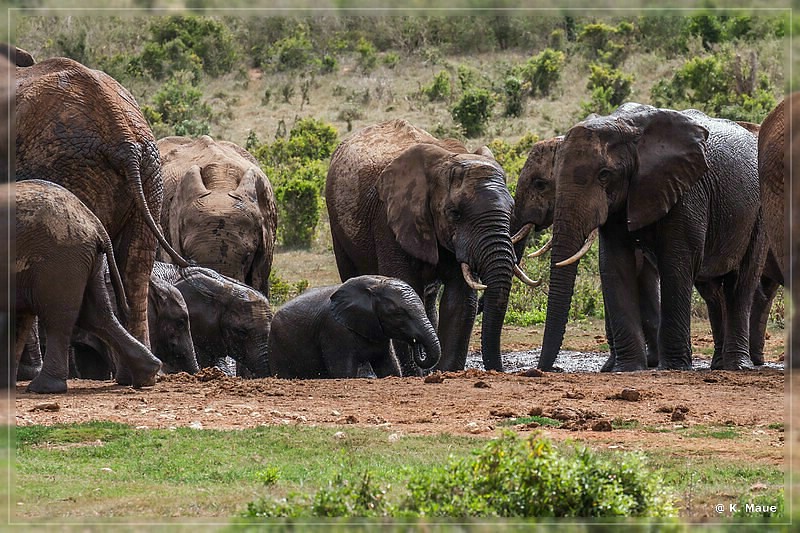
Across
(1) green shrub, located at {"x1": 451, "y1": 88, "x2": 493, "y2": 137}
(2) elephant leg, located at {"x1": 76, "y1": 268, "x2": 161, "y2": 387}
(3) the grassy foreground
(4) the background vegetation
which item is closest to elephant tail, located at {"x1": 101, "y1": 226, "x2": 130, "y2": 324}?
(2) elephant leg, located at {"x1": 76, "y1": 268, "x2": 161, "y2": 387}

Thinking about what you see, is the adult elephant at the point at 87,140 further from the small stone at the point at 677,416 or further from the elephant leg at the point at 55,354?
the small stone at the point at 677,416

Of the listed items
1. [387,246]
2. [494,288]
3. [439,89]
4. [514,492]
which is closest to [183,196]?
[387,246]

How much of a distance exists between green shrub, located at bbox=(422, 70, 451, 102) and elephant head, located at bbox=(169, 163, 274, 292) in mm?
18285

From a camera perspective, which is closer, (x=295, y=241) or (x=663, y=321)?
(x=663, y=321)

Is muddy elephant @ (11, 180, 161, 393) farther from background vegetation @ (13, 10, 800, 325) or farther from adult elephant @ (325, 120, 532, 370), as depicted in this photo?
background vegetation @ (13, 10, 800, 325)

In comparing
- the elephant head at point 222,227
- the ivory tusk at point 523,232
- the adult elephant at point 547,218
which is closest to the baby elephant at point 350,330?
the elephant head at point 222,227

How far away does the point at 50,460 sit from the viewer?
7305mm

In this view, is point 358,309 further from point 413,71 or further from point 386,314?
point 413,71

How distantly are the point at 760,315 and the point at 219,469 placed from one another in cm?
890

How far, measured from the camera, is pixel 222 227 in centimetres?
1454

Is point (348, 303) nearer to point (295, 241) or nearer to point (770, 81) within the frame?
point (295, 241)

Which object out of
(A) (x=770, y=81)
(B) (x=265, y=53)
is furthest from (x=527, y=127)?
(B) (x=265, y=53)

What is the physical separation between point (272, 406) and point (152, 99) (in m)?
24.4

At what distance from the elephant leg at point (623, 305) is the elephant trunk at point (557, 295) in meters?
0.32
